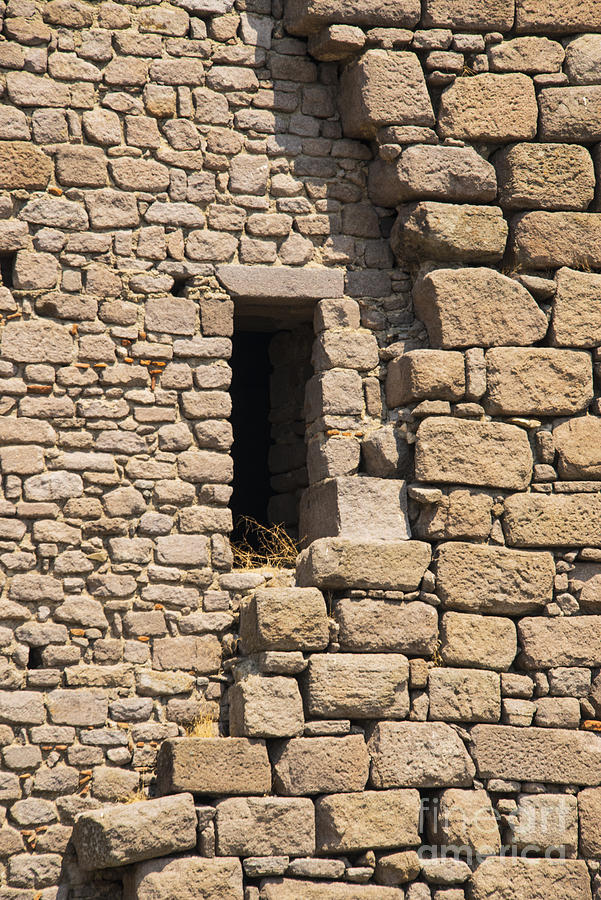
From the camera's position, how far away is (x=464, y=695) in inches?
258

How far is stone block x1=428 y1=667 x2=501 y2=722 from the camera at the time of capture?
21.4 ft

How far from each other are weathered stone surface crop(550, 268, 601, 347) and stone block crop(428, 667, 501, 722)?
1.94 metres

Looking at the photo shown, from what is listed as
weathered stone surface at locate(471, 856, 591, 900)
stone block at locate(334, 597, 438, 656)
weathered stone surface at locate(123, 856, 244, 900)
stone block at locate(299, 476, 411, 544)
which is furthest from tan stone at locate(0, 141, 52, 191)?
weathered stone surface at locate(471, 856, 591, 900)

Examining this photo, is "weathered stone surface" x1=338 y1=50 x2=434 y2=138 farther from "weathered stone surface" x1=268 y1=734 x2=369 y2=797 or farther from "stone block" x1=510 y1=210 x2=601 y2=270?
"weathered stone surface" x1=268 y1=734 x2=369 y2=797

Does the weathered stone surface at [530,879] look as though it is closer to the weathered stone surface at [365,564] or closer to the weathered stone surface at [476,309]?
the weathered stone surface at [365,564]

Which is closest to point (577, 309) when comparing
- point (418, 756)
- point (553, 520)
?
point (553, 520)

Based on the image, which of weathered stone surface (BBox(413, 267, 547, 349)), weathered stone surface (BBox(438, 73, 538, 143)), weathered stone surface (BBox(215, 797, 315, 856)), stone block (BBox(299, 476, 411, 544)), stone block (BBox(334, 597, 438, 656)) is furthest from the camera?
weathered stone surface (BBox(438, 73, 538, 143))

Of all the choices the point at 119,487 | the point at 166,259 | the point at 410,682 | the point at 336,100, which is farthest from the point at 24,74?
the point at 410,682

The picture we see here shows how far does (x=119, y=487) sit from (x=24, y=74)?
2.34 metres

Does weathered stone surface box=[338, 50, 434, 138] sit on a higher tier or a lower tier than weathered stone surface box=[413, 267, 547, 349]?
higher

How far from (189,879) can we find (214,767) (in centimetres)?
54

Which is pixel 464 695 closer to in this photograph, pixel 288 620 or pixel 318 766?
pixel 318 766

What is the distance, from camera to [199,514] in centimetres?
678

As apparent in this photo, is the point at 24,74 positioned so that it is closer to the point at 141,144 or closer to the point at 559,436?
the point at 141,144
